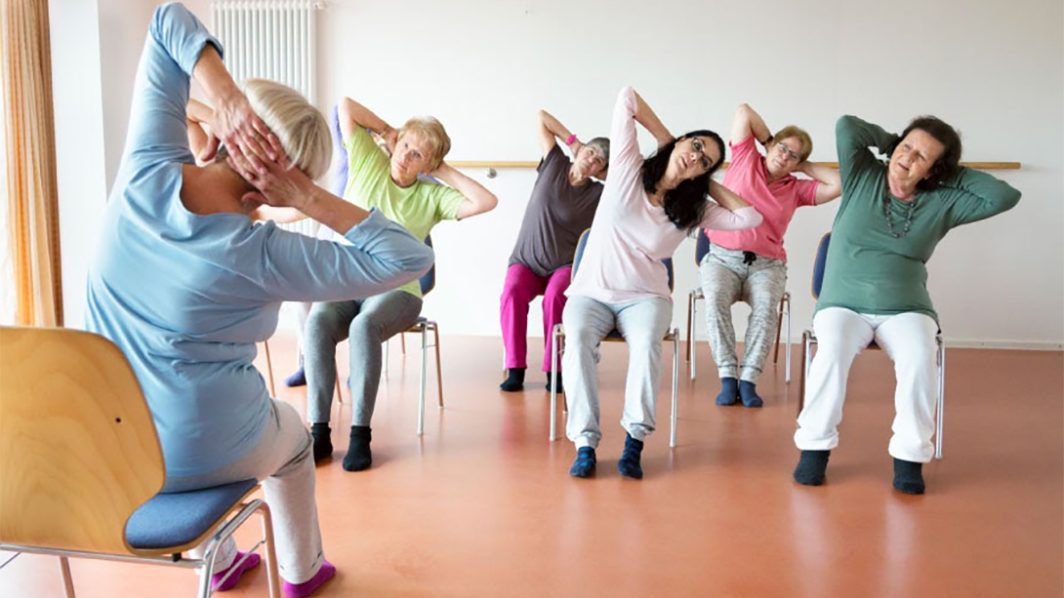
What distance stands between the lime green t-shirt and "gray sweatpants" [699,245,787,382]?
1.34 metres

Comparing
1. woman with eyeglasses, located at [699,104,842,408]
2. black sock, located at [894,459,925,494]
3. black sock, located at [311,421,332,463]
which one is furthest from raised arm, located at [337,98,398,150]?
black sock, located at [894,459,925,494]

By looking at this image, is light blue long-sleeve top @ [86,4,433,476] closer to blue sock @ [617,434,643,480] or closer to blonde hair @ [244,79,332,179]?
blonde hair @ [244,79,332,179]

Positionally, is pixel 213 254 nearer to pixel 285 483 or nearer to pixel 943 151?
pixel 285 483

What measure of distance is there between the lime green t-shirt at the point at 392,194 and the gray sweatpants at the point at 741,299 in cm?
134

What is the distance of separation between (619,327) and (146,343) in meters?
1.87

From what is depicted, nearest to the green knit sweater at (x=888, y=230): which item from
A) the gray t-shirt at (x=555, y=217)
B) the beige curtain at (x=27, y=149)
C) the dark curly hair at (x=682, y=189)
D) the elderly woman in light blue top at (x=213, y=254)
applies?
the dark curly hair at (x=682, y=189)

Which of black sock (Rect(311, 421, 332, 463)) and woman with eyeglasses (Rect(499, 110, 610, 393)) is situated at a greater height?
woman with eyeglasses (Rect(499, 110, 610, 393))

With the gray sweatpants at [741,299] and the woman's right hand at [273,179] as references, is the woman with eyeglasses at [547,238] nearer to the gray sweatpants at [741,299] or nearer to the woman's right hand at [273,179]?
the gray sweatpants at [741,299]

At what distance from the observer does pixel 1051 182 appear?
16.4 feet

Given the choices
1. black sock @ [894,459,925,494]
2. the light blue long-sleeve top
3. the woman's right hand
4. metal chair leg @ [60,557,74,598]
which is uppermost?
the woman's right hand

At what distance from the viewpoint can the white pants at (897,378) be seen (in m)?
2.65

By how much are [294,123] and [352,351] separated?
151cm

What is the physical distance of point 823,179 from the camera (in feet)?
12.0

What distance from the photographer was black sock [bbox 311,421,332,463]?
280 centimetres
